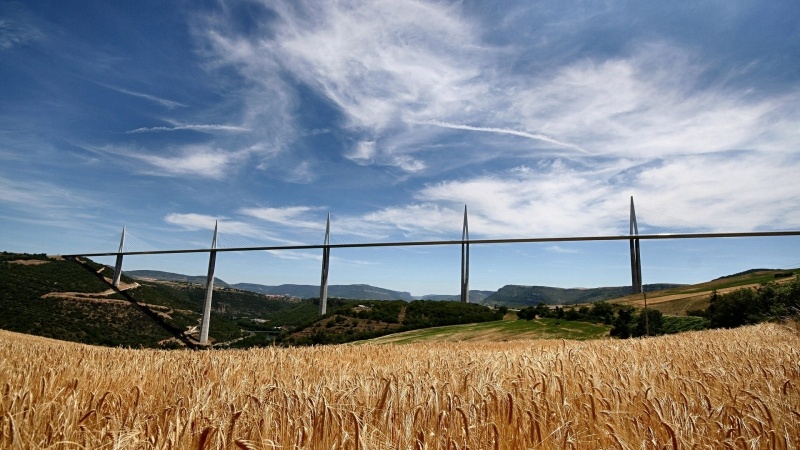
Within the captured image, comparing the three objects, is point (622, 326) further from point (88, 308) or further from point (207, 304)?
point (88, 308)

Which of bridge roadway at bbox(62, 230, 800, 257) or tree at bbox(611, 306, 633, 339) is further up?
bridge roadway at bbox(62, 230, 800, 257)

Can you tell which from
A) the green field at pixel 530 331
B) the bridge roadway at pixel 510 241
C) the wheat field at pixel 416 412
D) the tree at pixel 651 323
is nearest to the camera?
the wheat field at pixel 416 412

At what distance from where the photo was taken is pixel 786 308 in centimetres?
1959

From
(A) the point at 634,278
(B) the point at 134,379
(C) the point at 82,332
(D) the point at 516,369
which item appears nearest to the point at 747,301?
(D) the point at 516,369

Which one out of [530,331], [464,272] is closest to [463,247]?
[464,272]

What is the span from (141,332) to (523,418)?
9779 centimetres

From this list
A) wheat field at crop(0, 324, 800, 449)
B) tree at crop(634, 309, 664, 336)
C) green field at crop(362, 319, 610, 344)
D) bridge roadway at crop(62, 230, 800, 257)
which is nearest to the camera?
wheat field at crop(0, 324, 800, 449)

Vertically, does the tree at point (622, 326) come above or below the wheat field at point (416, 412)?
below

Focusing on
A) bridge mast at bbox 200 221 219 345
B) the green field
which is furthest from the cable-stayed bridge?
the green field

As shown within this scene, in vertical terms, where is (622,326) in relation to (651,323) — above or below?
below

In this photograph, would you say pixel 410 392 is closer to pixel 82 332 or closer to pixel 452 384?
pixel 452 384

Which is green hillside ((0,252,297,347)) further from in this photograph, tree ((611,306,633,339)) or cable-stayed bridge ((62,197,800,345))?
tree ((611,306,633,339))

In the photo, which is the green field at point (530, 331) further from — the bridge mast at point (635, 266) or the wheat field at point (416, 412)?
the bridge mast at point (635, 266)

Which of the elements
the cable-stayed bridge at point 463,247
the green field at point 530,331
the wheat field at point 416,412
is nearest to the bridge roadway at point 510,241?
the cable-stayed bridge at point 463,247
